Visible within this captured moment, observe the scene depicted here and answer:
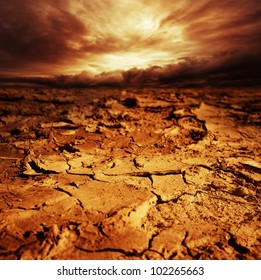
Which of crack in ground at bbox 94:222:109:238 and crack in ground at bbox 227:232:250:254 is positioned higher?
crack in ground at bbox 94:222:109:238

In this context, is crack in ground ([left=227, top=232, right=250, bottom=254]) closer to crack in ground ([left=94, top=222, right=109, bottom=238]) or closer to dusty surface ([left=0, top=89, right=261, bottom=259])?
dusty surface ([left=0, top=89, right=261, bottom=259])

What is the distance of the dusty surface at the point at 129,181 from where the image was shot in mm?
1346

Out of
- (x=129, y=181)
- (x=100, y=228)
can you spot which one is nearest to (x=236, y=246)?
(x=100, y=228)

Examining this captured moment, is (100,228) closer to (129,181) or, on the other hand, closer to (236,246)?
(129,181)

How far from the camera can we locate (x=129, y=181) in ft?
6.61

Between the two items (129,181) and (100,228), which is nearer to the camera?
(100,228)

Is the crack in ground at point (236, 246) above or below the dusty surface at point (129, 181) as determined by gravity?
below

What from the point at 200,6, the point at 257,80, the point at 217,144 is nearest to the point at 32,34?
the point at 200,6

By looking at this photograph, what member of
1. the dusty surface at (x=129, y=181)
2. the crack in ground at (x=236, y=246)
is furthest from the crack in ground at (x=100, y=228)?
the crack in ground at (x=236, y=246)

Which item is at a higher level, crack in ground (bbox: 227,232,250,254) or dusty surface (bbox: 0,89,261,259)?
dusty surface (bbox: 0,89,261,259)

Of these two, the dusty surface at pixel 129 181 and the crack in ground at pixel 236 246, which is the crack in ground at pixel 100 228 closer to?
the dusty surface at pixel 129 181

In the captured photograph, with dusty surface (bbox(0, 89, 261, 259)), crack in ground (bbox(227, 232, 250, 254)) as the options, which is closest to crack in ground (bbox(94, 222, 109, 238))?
dusty surface (bbox(0, 89, 261, 259))

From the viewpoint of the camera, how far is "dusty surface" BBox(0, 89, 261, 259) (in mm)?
1346

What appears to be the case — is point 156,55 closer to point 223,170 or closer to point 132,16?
point 132,16
